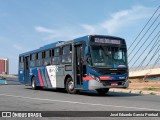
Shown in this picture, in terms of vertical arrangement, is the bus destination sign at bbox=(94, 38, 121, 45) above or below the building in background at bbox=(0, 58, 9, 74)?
below

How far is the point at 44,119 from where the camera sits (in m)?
10.4

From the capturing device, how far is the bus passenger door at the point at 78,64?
20484 millimetres

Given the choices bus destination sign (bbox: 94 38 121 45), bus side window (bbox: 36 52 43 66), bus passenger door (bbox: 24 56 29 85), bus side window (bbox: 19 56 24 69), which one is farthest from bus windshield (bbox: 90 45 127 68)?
bus side window (bbox: 19 56 24 69)

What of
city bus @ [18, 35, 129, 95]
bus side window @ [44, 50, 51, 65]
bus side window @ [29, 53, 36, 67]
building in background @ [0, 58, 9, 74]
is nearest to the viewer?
city bus @ [18, 35, 129, 95]

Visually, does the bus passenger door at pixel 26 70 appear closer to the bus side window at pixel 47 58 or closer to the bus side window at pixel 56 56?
the bus side window at pixel 47 58

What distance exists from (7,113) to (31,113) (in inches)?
29.2

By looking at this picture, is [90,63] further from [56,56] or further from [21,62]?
[21,62]

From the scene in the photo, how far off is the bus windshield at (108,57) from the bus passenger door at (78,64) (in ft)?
3.32

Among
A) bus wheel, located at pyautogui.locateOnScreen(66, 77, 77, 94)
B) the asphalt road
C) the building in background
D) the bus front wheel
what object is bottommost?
the asphalt road

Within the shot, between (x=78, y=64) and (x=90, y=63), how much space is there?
4.14 ft

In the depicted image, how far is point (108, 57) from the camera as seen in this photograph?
1995 cm

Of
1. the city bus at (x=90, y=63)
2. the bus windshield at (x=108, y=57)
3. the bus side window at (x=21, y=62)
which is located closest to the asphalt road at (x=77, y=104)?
the city bus at (x=90, y=63)

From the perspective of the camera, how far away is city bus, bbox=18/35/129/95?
19.7 metres

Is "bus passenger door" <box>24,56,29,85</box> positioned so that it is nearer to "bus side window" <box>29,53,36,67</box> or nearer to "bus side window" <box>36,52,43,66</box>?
"bus side window" <box>29,53,36,67</box>
